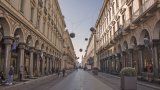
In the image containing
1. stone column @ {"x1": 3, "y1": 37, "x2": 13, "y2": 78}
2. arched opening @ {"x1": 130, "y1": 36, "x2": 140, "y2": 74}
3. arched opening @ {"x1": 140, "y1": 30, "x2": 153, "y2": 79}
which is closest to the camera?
stone column @ {"x1": 3, "y1": 37, "x2": 13, "y2": 78}

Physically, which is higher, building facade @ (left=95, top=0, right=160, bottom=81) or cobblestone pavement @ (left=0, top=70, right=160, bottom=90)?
building facade @ (left=95, top=0, right=160, bottom=81)

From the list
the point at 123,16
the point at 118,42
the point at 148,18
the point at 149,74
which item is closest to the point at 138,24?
the point at 148,18

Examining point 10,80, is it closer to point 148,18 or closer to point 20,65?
point 20,65

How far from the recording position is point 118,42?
1475 inches

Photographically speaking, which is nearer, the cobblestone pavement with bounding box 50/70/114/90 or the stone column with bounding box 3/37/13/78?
the cobblestone pavement with bounding box 50/70/114/90

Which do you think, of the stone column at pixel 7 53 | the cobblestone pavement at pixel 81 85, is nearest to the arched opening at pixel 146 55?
the cobblestone pavement at pixel 81 85

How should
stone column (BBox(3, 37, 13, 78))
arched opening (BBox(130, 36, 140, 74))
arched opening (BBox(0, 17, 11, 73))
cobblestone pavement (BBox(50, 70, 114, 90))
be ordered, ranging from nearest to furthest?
cobblestone pavement (BBox(50, 70, 114, 90))
arched opening (BBox(0, 17, 11, 73))
stone column (BBox(3, 37, 13, 78))
arched opening (BBox(130, 36, 140, 74))

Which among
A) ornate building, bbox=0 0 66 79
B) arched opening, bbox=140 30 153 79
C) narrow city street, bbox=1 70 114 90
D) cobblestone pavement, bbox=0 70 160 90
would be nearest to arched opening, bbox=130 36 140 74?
arched opening, bbox=140 30 153 79

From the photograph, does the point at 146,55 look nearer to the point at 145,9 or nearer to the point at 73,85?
the point at 145,9

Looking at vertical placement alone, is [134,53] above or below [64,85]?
above

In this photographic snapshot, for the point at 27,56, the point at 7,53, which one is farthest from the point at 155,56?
the point at 27,56

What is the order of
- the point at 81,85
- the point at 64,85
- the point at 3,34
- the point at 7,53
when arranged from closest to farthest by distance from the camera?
the point at 81,85 → the point at 64,85 → the point at 7,53 → the point at 3,34

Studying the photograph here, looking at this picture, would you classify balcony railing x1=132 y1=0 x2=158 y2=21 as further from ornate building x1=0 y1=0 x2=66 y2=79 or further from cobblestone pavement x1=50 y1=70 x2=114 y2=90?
ornate building x1=0 y1=0 x2=66 y2=79

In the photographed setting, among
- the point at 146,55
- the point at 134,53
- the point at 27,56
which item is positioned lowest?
the point at 146,55
